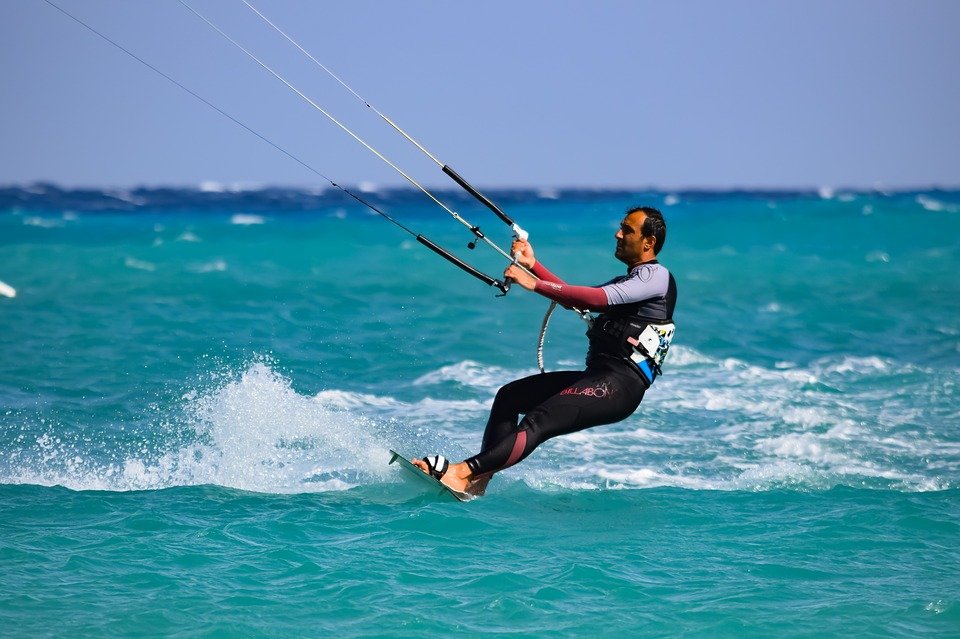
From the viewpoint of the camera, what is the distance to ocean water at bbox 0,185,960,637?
5.14 metres

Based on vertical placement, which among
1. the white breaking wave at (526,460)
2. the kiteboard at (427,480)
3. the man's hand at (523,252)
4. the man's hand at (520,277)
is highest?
the man's hand at (523,252)

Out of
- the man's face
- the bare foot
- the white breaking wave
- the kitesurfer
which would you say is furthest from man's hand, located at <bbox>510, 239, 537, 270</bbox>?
the white breaking wave

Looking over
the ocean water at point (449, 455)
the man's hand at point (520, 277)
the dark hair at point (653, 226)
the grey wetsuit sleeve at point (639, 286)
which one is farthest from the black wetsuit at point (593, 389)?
the ocean water at point (449, 455)

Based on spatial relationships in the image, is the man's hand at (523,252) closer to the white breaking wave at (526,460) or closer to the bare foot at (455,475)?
the bare foot at (455,475)

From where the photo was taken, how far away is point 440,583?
17.8ft

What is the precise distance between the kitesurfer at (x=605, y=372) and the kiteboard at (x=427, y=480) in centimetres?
3

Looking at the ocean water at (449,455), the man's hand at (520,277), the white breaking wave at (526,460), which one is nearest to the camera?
the ocean water at (449,455)

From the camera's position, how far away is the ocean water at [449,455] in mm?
5145

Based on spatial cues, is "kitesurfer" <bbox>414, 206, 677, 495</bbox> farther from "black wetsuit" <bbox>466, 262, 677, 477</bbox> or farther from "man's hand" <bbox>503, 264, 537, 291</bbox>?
"man's hand" <bbox>503, 264, 537, 291</bbox>

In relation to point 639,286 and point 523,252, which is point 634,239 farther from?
point 523,252

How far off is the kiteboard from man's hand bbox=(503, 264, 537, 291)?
1.18 m

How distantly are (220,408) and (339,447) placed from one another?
1277 millimetres

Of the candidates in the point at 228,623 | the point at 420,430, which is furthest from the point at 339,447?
the point at 228,623

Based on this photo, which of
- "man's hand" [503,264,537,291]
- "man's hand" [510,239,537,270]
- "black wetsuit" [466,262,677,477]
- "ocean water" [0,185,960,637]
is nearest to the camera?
"ocean water" [0,185,960,637]
